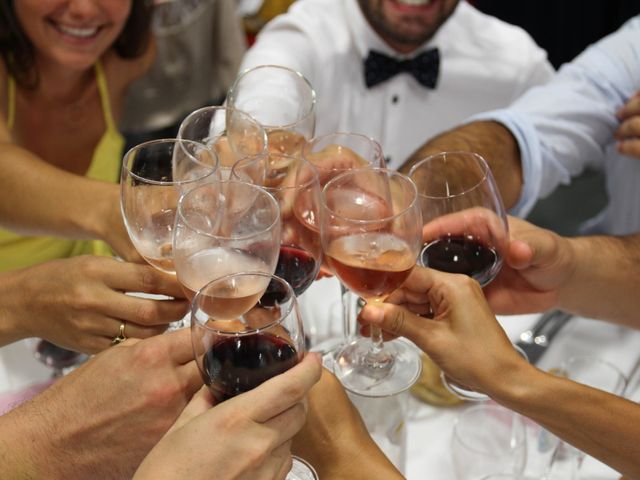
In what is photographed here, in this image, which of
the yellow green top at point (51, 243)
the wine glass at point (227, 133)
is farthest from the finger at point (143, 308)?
the yellow green top at point (51, 243)

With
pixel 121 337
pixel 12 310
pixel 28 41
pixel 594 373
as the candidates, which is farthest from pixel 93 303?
pixel 28 41

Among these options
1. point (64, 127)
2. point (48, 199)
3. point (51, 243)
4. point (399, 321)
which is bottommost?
point (51, 243)

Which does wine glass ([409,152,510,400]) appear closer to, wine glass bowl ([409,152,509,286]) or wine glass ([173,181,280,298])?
wine glass bowl ([409,152,509,286])

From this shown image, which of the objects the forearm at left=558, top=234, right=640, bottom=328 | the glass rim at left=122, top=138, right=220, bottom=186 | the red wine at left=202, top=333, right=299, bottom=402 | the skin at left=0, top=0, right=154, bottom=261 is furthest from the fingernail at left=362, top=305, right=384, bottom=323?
the forearm at left=558, top=234, right=640, bottom=328

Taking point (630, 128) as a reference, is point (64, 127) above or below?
below

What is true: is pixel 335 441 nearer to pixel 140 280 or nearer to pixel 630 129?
pixel 140 280

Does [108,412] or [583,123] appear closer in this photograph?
[108,412]

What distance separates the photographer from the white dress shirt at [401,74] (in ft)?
8.68

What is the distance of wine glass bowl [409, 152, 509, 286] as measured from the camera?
1.28 metres

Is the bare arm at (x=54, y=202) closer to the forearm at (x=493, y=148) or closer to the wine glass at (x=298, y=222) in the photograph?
the wine glass at (x=298, y=222)

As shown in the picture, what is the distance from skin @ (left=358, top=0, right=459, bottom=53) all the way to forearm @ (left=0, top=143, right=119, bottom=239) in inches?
49.1

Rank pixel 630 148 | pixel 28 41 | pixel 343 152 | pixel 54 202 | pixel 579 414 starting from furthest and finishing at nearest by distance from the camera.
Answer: pixel 28 41 → pixel 630 148 → pixel 54 202 → pixel 343 152 → pixel 579 414

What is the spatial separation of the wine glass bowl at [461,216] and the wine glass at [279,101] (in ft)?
0.77

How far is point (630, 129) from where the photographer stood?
6.60 ft
